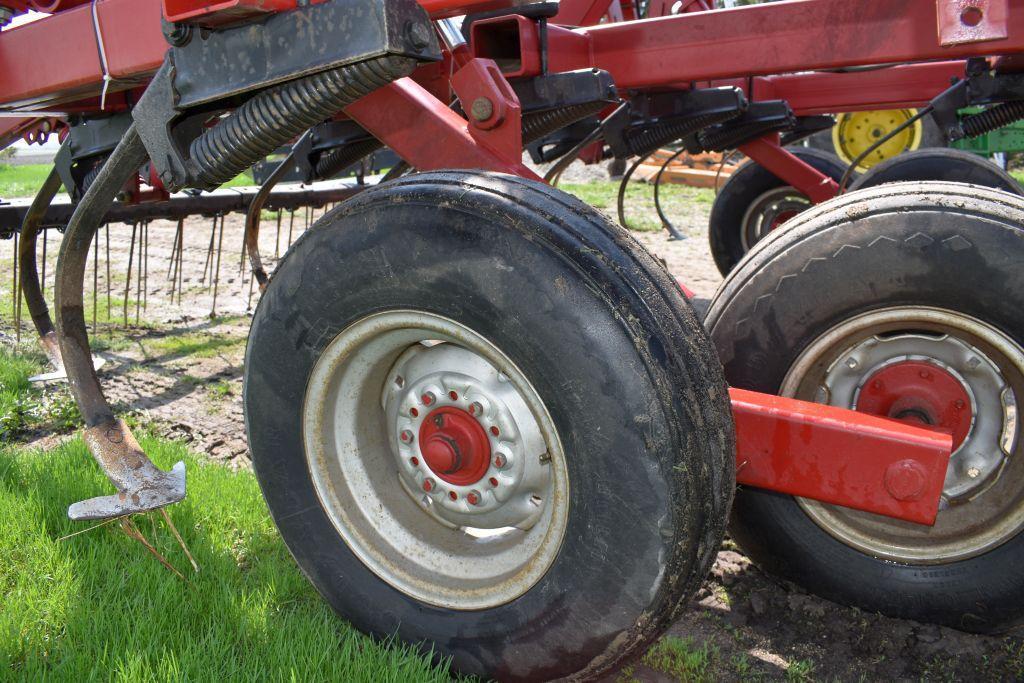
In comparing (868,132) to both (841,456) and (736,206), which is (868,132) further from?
Result: (841,456)

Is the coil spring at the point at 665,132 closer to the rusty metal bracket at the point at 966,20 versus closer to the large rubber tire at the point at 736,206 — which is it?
the large rubber tire at the point at 736,206

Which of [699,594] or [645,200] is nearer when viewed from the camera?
[699,594]

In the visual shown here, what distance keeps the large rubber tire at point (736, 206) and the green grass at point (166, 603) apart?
363cm

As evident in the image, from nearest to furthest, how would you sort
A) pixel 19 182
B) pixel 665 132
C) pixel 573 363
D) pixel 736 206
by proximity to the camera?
1. pixel 573 363
2. pixel 665 132
3. pixel 736 206
4. pixel 19 182

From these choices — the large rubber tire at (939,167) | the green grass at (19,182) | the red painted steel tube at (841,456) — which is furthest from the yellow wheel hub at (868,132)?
the green grass at (19,182)

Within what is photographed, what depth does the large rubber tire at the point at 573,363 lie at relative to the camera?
136 centimetres

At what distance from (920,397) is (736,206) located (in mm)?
3523

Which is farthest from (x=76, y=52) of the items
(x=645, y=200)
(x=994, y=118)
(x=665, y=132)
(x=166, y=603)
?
(x=645, y=200)

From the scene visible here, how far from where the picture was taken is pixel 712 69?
2.95 m

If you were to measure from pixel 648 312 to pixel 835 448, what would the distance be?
0.55 meters

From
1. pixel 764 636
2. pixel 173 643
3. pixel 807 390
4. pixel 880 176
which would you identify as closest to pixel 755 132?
pixel 880 176

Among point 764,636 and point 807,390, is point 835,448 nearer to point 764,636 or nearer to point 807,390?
point 807,390

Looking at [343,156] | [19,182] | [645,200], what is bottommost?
[645,200]

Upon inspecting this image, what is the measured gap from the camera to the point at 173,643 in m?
1.77
